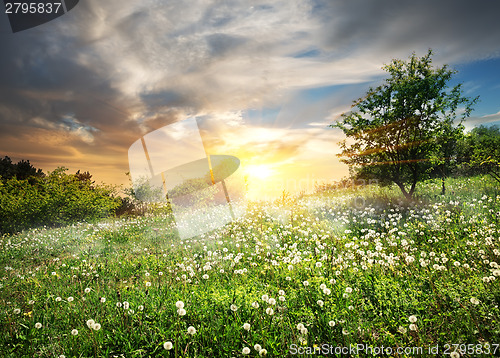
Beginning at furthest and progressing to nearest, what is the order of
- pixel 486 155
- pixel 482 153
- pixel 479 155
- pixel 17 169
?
pixel 17 169 < pixel 482 153 < pixel 479 155 < pixel 486 155

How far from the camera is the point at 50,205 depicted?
669 inches

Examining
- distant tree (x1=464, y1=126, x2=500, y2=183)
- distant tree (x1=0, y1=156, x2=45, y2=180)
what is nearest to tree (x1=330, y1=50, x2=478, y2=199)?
distant tree (x1=464, y1=126, x2=500, y2=183)

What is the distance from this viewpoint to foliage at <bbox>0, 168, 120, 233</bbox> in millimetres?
16969

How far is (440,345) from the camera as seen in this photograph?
2.52 metres

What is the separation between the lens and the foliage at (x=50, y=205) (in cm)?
1697

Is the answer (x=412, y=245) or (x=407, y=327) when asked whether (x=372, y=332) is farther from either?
(x=412, y=245)

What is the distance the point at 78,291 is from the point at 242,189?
53.8 feet

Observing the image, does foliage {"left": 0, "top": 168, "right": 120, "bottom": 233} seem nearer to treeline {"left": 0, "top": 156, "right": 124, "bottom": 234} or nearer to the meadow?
treeline {"left": 0, "top": 156, "right": 124, "bottom": 234}

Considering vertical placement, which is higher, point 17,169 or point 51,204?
point 17,169

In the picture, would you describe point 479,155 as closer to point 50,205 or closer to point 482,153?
point 482,153

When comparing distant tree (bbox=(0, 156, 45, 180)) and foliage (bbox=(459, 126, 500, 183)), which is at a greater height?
distant tree (bbox=(0, 156, 45, 180))

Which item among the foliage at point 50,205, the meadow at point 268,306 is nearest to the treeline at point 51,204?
the foliage at point 50,205

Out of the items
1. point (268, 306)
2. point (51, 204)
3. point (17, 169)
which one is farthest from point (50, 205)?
point (17, 169)

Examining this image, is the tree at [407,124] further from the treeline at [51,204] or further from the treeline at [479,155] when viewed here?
the treeline at [51,204]
